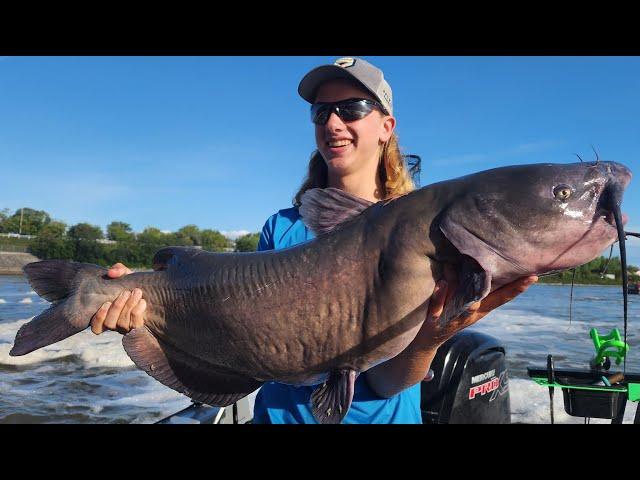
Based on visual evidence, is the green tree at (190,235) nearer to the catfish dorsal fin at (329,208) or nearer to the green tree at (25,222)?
the green tree at (25,222)

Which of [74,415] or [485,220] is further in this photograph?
[74,415]

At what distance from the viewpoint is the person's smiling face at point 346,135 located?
10.6 ft

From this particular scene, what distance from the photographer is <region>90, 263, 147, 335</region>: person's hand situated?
2961 mm

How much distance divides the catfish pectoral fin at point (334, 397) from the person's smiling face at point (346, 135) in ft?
4.45

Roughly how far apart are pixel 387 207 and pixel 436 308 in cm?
52

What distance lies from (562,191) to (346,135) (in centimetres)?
147

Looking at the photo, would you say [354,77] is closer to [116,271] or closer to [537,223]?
[537,223]

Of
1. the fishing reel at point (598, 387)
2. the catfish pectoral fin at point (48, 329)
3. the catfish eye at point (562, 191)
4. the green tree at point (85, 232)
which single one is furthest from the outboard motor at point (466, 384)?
the green tree at point (85, 232)

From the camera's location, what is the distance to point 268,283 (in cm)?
264

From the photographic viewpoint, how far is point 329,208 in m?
2.62

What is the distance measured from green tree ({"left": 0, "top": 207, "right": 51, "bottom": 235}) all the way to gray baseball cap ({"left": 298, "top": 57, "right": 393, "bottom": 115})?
349 feet
